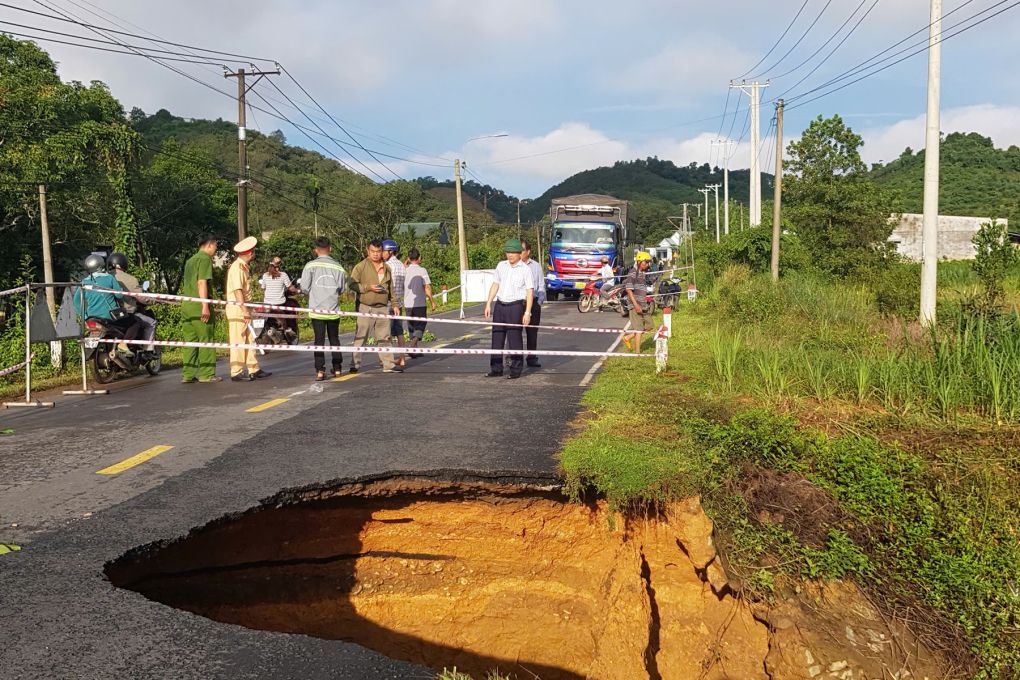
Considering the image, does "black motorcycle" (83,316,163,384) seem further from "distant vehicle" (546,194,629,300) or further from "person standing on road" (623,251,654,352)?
"distant vehicle" (546,194,629,300)

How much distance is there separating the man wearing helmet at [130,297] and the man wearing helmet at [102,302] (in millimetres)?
85

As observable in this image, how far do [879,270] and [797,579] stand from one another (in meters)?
19.5

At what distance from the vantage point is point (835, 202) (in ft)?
95.1

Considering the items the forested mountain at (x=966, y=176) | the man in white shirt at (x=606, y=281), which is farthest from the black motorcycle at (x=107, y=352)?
the forested mountain at (x=966, y=176)

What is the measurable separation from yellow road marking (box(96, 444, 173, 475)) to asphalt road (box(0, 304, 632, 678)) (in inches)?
2.1

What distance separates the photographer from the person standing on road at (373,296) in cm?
1105

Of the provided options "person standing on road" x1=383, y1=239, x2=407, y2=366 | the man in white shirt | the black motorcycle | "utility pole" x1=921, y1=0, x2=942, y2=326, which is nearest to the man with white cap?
the black motorcycle

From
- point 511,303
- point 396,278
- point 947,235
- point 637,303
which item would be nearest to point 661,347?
point 511,303

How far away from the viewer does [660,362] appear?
971 cm

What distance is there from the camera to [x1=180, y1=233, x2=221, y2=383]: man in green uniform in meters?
10.1

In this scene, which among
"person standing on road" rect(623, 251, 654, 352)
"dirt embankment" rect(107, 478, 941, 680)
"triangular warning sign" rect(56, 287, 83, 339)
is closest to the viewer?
"dirt embankment" rect(107, 478, 941, 680)

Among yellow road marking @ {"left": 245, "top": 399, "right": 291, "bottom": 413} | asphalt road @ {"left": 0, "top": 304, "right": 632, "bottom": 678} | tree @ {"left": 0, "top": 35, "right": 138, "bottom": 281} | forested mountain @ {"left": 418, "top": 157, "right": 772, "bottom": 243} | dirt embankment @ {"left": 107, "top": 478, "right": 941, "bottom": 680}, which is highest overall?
forested mountain @ {"left": 418, "top": 157, "right": 772, "bottom": 243}

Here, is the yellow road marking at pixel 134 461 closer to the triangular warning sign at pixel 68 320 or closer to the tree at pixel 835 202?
the triangular warning sign at pixel 68 320

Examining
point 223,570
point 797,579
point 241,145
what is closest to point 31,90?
point 241,145
